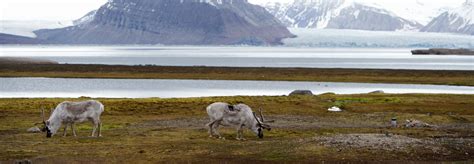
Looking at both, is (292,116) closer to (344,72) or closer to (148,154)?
(148,154)

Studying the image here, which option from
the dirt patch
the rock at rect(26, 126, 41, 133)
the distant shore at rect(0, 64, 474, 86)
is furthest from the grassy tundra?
the distant shore at rect(0, 64, 474, 86)

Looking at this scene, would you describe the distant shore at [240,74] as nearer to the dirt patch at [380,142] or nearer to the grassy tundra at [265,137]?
the grassy tundra at [265,137]

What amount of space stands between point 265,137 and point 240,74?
91232 mm

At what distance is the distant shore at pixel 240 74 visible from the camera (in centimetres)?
11056

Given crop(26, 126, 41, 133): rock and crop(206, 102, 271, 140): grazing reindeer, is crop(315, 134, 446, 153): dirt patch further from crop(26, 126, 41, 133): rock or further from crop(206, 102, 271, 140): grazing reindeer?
crop(26, 126, 41, 133): rock

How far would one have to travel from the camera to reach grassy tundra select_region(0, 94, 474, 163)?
85.1ft

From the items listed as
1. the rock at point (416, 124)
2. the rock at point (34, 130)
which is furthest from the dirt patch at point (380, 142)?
the rock at point (34, 130)

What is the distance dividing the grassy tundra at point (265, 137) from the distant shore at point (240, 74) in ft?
193

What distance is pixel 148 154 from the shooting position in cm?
2620

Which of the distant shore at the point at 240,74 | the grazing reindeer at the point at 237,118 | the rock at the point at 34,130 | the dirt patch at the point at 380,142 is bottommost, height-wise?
the dirt patch at the point at 380,142

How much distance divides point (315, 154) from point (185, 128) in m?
11.2

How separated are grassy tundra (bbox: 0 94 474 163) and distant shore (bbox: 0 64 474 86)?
58.9m

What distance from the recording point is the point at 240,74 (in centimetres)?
12319

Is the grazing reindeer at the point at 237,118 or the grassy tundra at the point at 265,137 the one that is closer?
the grassy tundra at the point at 265,137
